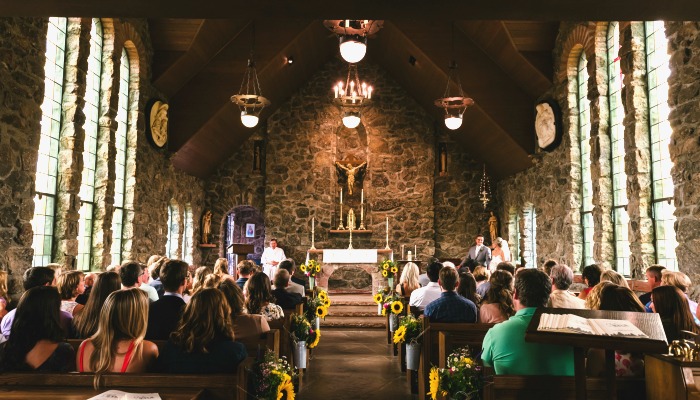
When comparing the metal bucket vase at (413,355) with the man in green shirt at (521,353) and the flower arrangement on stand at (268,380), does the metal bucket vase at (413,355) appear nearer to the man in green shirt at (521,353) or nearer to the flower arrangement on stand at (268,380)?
the flower arrangement on stand at (268,380)

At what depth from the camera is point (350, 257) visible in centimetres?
1194

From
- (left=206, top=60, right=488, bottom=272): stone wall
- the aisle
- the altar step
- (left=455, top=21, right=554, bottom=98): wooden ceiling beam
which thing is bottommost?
the aisle

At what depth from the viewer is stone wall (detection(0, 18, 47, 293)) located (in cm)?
552

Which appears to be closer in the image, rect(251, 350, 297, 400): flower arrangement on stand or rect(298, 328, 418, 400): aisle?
rect(251, 350, 297, 400): flower arrangement on stand

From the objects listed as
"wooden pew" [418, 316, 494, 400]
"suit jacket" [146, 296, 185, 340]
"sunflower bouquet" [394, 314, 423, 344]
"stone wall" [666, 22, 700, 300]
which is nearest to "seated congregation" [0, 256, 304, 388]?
"suit jacket" [146, 296, 185, 340]

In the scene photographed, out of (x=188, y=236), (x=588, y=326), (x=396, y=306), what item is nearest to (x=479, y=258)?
(x=396, y=306)

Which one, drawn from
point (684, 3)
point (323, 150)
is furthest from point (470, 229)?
point (684, 3)

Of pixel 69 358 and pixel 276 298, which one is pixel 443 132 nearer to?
pixel 276 298

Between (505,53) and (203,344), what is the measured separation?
9.47 meters

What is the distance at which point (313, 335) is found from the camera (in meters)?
5.71

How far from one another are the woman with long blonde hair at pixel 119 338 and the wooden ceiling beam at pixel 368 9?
272 cm

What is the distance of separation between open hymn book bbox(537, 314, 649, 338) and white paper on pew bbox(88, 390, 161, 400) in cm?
160

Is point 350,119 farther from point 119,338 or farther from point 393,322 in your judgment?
point 119,338

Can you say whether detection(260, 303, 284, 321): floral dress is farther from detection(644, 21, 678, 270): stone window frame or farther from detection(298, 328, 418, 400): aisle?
detection(644, 21, 678, 270): stone window frame
